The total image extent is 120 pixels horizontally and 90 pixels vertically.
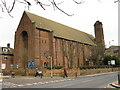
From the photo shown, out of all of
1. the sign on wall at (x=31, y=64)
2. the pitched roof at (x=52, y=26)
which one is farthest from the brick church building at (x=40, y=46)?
the sign on wall at (x=31, y=64)

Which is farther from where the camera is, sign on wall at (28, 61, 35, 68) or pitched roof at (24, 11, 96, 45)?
pitched roof at (24, 11, 96, 45)

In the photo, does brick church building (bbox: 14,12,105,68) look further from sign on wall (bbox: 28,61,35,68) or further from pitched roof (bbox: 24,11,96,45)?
sign on wall (bbox: 28,61,35,68)

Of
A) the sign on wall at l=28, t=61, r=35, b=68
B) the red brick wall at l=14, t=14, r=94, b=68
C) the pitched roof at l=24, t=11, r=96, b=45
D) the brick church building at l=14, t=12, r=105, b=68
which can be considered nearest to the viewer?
the sign on wall at l=28, t=61, r=35, b=68

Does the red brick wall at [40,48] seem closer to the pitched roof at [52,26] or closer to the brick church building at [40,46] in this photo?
the brick church building at [40,46]

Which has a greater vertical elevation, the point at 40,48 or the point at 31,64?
the point at 40,48

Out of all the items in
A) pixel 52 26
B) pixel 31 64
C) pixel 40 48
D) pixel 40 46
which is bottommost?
pixel 31 64

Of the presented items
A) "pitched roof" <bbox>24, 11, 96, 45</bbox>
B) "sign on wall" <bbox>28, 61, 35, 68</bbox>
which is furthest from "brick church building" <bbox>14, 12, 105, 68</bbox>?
"sign on wall" <bbox>28, 61, 35, 68</bbox>

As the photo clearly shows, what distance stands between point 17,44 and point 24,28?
216 inches

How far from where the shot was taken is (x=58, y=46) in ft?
154

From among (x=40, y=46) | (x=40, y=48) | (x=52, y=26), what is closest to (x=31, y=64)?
(x=40, y=48)

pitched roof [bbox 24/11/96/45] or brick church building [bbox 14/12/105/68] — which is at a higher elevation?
pitched roof [bbox 24/11/96/45]

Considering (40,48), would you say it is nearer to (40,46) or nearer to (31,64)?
(40,46)

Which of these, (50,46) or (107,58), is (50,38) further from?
(107,58)

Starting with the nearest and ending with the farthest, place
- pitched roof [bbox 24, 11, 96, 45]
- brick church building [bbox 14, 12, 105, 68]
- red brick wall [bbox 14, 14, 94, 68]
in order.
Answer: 1. red brick wall [bbox 14, 14, 94, 68]
2. brick church building [bbox 14, 12, 105, 68]
3. pitched roof [bbox 24, 11, 96, 45]
